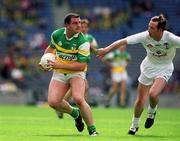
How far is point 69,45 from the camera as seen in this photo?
43.7ft

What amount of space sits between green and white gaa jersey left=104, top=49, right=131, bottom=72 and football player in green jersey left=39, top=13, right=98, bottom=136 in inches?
563

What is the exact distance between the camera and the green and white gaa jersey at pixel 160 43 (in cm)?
1354

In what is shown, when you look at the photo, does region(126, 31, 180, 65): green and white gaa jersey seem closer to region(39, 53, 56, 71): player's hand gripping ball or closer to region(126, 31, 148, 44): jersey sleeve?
region(126, 31, 148, 44): jersey sleeve

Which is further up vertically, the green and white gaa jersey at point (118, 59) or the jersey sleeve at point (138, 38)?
the jersey sleeve at point (138, 38)

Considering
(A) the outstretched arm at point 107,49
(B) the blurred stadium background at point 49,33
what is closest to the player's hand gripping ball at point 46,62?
(A) the outstretched arm at point 107,49

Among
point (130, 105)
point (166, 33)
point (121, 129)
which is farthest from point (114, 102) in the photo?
point (166, 33)

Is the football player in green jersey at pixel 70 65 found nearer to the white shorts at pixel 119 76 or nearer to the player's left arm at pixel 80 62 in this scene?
the player's left arm at pixel 80 62

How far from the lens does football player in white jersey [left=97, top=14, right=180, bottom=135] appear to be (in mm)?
13430

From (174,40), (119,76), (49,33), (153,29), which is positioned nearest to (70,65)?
(153,29)

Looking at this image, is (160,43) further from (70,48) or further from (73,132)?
(73,132)

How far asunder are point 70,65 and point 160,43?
1.84 meters

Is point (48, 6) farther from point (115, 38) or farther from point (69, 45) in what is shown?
point (69, 45)

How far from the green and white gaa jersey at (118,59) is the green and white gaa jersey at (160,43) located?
1404 centimetres

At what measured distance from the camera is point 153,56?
1397cm
